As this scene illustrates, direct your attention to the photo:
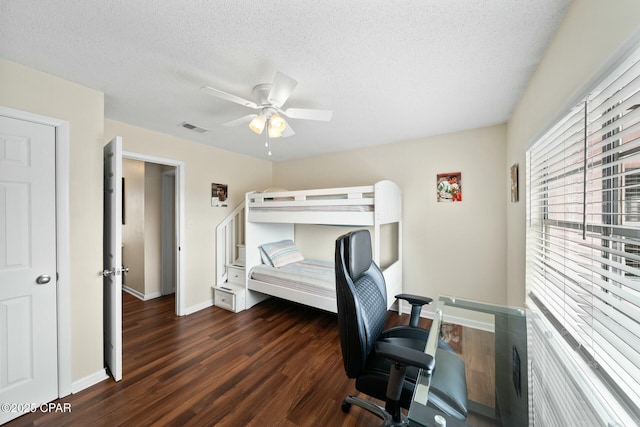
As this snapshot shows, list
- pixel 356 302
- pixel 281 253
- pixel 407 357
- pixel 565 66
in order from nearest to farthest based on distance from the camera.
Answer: pixel 407 357 < pixel 565 66 < pixel 356 302 < pixel 281 253

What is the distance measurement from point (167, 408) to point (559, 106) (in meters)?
2.98

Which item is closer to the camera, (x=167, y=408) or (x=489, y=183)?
(x=167, y=408)

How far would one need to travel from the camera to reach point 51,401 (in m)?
1.65

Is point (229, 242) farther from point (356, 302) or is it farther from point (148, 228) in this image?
point (356, 302)

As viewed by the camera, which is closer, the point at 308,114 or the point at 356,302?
the point at 356,302

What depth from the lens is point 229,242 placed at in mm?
3645

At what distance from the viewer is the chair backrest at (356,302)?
1.26 m

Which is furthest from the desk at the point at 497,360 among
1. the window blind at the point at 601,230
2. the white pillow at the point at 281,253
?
the white pillow at the point at 281,253

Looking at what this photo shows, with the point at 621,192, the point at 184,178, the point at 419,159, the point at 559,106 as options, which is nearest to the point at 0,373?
the point at 184,178

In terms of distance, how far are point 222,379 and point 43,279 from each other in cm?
144

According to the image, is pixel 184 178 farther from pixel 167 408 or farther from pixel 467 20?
pixel 467 20

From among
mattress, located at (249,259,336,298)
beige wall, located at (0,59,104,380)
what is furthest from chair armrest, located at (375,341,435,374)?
beige wall, located at (0,59,104,380)

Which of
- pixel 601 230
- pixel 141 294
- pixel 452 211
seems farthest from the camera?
pixel 141 294

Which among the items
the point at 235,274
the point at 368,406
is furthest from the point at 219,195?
the point at 368,406
